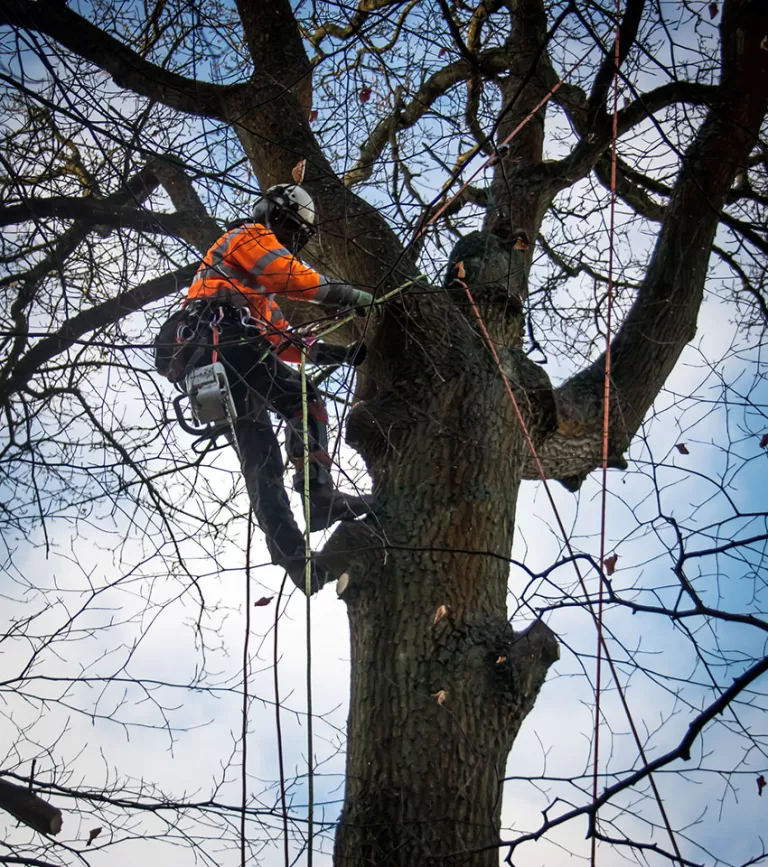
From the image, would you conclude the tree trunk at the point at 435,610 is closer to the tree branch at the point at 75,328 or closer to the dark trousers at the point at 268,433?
the dark trousers at the point at 268,433

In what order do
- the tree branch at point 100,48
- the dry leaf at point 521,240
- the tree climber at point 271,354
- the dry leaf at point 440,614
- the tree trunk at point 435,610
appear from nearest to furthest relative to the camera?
the tree trunk at point 435,610 → the dry leaf at point 440,614 → the tree branch at point 100,48 → the tree climber at point 271,354 → the dry leaf at point 521,240

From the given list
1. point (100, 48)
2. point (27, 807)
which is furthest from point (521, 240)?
point (27, 807)

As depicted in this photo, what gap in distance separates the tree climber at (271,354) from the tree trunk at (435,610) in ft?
0.70

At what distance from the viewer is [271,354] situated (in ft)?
12.5

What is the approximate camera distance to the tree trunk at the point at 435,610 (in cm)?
272

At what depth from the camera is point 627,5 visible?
10.1ft

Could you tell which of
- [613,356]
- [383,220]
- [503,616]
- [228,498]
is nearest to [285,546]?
[228,498]

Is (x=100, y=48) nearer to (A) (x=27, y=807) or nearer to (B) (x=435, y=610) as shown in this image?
(B) (x=435, y=610)

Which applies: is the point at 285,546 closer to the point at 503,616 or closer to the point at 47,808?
the point at 503,616

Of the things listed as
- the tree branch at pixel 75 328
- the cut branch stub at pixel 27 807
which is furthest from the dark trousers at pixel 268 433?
the cut branch stub at pixel 27 807

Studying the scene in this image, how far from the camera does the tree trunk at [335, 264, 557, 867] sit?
272 centimetres

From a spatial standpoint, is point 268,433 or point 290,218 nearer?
point 290,218

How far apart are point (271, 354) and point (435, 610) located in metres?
1.32

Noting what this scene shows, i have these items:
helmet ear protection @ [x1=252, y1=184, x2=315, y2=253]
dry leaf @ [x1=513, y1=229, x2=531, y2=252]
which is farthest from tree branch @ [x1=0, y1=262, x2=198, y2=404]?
dry leaf @ [x1=513, y1=229, x2=531, y2=252]
